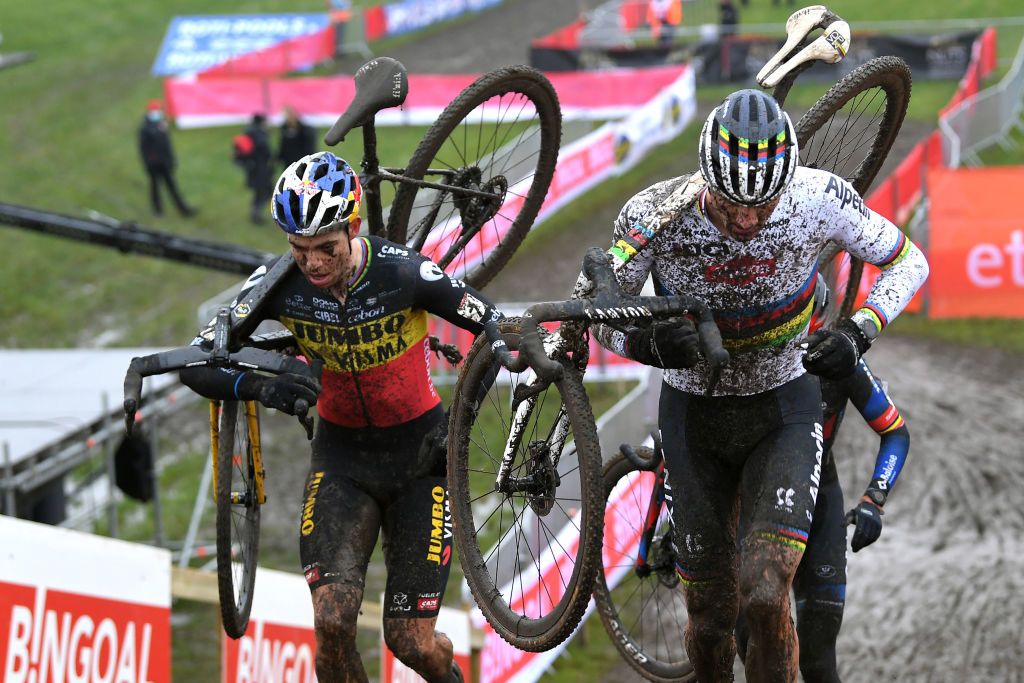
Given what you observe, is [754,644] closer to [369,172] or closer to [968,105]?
[369,172]

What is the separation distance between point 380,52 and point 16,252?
16.0 metres

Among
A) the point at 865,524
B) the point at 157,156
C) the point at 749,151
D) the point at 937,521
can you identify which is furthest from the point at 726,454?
the point at 157,156

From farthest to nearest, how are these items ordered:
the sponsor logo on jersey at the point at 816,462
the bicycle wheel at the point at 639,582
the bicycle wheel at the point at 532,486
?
the bicycle wheel at the point at 639,582 < the sponsor logo on jersey at the point at 816,462 < the bicycle wheel at the point at 532,486

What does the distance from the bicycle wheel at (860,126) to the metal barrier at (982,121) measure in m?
17.8

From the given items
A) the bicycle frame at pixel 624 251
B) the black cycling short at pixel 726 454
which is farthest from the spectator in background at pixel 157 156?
the bicycle frame at pixel 624 251

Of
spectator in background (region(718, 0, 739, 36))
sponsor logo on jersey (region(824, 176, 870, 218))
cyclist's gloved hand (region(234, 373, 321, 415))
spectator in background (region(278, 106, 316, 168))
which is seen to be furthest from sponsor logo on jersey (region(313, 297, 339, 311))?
spectator in background (region(718, 0, 739, 36))

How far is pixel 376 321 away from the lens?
298 inches

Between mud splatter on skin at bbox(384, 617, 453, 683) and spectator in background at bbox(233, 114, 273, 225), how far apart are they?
22355 millimetres

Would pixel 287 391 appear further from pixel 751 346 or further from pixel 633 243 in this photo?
pixel 751 346

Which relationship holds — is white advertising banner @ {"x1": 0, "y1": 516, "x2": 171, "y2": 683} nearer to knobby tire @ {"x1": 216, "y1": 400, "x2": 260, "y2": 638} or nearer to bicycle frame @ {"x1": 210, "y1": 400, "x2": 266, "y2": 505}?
knobby tire @ {"x1": 216, "y1": 400, "x2": 260, "y2": 638}

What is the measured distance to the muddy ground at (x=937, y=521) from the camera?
1248 centimetres

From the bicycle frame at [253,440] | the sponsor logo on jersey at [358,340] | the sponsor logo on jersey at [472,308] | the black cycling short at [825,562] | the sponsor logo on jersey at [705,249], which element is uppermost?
the sponsor logo on jersey at [705,249]

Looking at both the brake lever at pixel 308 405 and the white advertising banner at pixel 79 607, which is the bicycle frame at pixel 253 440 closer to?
the brake lever at pixel 308 405


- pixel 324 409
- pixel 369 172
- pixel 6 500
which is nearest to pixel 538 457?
pixel 324 409
